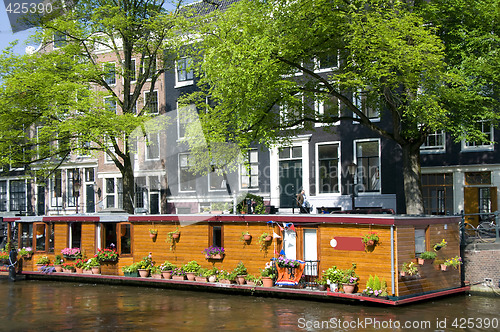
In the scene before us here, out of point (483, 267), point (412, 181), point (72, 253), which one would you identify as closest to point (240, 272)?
point (412, 181)

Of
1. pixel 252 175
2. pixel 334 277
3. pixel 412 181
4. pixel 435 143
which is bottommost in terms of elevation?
pixel 334 277

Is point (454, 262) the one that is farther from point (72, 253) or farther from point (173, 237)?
point (72, 253)

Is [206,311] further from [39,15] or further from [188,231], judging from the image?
[39,15]

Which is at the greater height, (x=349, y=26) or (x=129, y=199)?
(x=349, y=26)

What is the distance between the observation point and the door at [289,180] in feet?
104

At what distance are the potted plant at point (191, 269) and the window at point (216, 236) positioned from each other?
2.75 ft

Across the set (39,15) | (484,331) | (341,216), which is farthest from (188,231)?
(39,15)

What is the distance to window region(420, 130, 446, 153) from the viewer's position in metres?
27.4

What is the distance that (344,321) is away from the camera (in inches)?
603

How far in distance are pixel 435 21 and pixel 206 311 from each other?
539 inches

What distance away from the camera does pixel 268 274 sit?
1902cm

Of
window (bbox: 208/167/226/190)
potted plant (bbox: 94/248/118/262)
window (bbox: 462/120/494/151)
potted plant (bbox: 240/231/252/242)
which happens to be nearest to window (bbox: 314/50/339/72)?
window (bbox: 462/120/494/151)

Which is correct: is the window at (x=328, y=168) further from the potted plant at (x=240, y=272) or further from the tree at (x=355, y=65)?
the potted plant at (x=240, y=272)

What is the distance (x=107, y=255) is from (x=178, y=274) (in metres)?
3.44
